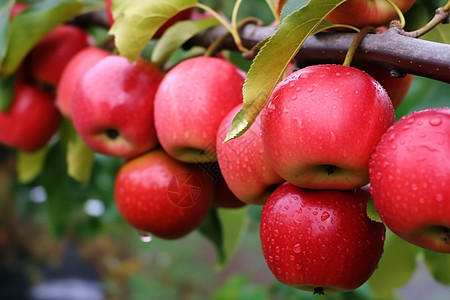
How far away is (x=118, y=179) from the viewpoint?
711mm

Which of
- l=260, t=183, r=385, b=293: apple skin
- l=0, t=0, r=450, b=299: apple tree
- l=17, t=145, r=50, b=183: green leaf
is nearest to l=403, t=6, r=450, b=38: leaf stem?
l=0, t=0, r=450, b=299: apple tree

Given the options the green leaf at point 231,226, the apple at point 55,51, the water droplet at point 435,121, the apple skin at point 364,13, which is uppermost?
the apple skin at point 364,13

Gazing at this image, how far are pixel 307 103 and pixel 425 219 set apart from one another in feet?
0.41

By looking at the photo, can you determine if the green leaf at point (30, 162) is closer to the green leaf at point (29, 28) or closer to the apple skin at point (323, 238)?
the green leaf at point (29, 28)

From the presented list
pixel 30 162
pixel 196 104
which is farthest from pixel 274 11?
pixel 30 162

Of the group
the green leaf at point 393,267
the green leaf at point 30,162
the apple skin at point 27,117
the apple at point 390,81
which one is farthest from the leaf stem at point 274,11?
the green leaf at point 30,162

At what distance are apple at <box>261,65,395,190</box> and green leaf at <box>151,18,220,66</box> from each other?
26cm

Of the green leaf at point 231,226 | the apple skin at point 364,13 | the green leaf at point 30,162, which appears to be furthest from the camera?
the green leaf at point 30,162

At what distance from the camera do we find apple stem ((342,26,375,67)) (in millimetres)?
466

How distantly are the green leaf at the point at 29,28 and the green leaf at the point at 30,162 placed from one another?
1.09 feet

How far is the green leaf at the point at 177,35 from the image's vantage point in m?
0.69

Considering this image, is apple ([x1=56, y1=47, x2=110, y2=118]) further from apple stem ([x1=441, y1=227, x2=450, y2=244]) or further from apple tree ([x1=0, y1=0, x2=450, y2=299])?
apple stem ([x1=441, y1=227, x2=450, y2=244])

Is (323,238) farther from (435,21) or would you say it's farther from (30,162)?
(30,162)

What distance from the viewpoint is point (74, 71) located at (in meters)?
0.83
